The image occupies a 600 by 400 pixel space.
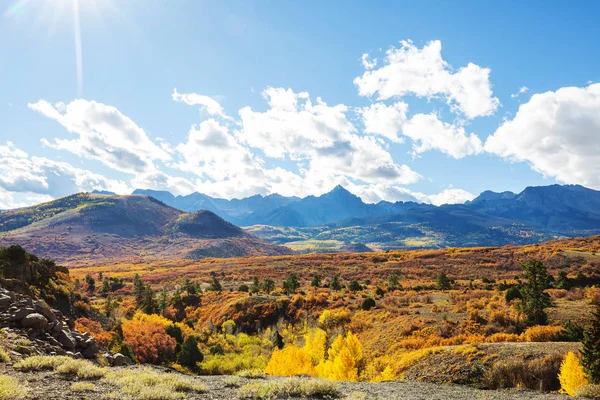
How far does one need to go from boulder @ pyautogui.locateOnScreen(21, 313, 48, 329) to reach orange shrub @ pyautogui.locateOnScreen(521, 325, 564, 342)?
101 feet

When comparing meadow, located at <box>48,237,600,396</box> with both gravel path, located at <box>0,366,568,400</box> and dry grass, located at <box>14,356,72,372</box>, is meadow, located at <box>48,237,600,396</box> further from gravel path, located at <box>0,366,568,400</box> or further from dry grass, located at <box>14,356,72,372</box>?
dry grass, located at <box>14,356,72,372</box>

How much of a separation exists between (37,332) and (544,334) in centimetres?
3241

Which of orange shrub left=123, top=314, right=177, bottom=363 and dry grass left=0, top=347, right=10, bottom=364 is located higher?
A: dry grass left=0, top=347, right=10, bottom=364

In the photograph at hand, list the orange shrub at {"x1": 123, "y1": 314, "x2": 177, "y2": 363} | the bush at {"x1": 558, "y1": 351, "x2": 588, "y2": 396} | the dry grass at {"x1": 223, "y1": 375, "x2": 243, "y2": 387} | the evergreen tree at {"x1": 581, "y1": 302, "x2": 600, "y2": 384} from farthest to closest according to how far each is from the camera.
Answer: the orange shrub at {"x1": 123, "y1": 314, "x2": 177, "y2": 363}
the bush at {"x1": 558, "y1": 351, "x2": 588, "y2": 396}
the evergreen tree at {"x1": 581, "y1": 302, "x2": 600, "y2": 384}
the dry grass at {"x1": 223, "y1": 375, "x2": 243, "y2": 387}

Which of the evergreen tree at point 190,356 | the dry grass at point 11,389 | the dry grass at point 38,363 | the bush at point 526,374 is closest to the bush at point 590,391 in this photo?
the bush at point 526,374

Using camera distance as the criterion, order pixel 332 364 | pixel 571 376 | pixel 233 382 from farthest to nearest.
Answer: pixel 332 364 < pixel 571 376 < pixel 233 382

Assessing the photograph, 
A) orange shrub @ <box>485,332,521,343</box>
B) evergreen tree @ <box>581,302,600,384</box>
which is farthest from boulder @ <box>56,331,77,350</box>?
orange shrub @ <box>485,332,521,343</box>

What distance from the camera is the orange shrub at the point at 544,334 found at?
2391 centimetres

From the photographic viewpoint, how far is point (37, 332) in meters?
15.2

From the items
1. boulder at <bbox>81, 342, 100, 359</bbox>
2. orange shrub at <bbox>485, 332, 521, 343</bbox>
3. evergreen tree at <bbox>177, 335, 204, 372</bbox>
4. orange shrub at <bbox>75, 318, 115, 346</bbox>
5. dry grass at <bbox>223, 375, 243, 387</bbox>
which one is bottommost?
evergreen tree at <bbox>177, 335, 204, 372</bbox>

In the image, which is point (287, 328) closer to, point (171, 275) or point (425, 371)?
point (425, 371)

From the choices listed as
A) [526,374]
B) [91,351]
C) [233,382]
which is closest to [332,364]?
[526,374]

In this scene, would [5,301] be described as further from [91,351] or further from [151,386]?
[151,386]

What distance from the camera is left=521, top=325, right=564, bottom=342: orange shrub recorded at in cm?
2391
